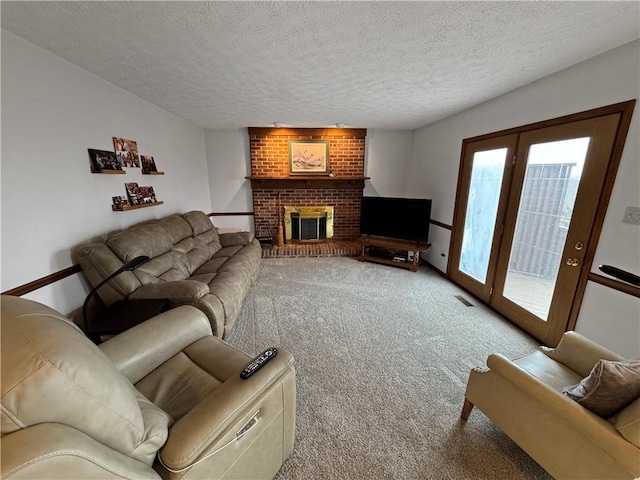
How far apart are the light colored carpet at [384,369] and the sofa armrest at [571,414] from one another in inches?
20.9

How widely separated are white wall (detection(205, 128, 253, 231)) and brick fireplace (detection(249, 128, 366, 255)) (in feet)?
0.56

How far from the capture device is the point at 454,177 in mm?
3600

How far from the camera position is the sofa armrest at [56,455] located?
0.52 metres

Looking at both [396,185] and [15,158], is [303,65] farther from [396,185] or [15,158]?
[396,185]

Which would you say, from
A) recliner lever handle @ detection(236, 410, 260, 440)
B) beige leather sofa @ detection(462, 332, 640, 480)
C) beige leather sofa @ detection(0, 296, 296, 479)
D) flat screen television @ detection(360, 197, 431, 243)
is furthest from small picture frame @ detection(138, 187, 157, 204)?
beige leather sofa @ detection(462, 332, 640, 480)

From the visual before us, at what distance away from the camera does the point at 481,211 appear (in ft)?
10.3

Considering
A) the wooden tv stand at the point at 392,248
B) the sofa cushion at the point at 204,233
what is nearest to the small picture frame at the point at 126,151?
the sofa cushion at the point at 204,233

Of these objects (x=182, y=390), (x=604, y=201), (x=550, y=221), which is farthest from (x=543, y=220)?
(x=182, y=390)

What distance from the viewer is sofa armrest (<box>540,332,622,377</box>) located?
140 cm

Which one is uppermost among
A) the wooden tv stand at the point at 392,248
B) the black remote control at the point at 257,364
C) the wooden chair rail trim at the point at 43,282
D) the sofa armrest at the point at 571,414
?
the wooden chair rail trim at the point at 43,282

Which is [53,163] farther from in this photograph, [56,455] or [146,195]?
[56,455]

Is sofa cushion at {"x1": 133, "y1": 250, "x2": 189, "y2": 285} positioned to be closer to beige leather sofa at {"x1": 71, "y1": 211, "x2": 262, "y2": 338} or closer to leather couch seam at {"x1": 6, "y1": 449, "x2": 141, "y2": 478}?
beige leather sofa at {"x1": 71, "y1": 211, "x2": 262, "y2": 338}

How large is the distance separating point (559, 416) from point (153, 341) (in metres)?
1.93

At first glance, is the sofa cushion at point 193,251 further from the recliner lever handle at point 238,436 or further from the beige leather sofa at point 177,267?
the recliner lever handle at point 238,436
